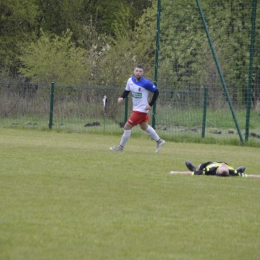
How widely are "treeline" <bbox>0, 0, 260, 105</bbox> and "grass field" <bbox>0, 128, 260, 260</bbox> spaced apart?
829 cm

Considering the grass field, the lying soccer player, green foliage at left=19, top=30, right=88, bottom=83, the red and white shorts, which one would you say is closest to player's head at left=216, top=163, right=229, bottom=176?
the lying soccer player

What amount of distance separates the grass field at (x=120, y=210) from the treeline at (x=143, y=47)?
8.29 m

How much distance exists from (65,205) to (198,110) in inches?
592

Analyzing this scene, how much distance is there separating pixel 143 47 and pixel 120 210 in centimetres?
2909

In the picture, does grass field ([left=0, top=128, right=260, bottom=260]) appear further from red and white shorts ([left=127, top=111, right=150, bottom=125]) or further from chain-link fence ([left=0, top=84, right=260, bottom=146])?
chain-link fence ([left=0, top=84, right=260, bottom=146])

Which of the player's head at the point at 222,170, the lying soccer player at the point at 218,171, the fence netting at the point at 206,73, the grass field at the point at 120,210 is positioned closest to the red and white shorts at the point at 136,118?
the grass field at the point at 120,210

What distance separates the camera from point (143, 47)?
3712cm

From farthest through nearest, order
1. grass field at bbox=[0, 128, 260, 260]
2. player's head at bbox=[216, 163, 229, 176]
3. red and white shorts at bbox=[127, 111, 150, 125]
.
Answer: red and white shorts at bbox=[127, 111, 150, 125], player's head at bbox=[216, 163, 229, 176], grass field at bbox=[0, 128, 260, 260]

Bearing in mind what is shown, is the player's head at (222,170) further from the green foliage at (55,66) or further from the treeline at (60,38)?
the green foliage at (55,66)

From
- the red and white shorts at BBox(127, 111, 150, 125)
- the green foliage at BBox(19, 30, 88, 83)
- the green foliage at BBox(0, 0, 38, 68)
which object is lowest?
the red and white shorts at BBox(127, 111, 150, 125)

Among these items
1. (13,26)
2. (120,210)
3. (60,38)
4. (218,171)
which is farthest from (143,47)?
(120,210)

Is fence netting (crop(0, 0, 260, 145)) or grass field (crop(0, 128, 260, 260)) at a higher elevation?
fence netting (crop(0, 0, 260, 145))

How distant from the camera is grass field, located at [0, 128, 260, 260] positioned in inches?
258

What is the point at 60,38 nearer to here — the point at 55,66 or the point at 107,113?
the point at 55,66
